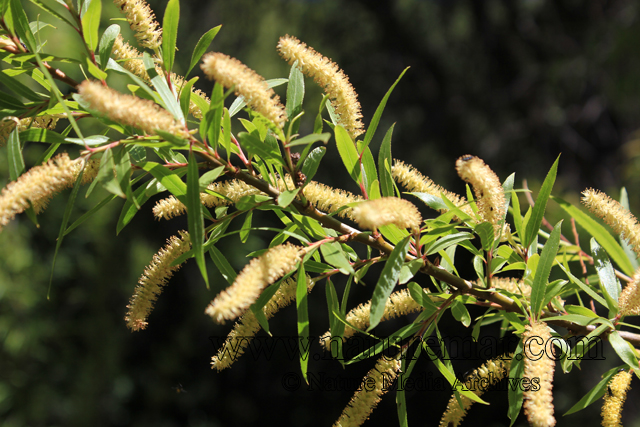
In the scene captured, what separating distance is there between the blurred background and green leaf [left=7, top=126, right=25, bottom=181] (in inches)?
24.8

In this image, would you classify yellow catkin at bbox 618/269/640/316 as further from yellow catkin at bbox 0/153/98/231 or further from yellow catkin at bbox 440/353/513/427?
yellow catkin at bbox 0/153/98/231

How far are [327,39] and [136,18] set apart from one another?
4128 millimetres

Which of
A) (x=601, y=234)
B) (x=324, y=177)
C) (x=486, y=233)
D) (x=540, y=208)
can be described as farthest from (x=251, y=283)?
(x=324, y=177)

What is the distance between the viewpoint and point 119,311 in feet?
8.95

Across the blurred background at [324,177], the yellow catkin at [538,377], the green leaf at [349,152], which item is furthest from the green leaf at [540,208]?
the blurred background at [324,177]

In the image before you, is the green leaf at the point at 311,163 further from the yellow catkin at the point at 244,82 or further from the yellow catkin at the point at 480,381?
the yellow catkin at the point at 480,381

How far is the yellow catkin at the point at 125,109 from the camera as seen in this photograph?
0.37 m

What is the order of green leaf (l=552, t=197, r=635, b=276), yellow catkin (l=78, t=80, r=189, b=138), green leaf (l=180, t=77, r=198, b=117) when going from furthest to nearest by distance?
green leaf (l=552, t=197, r=635, b=276), green leaf (l=180, t=77, r=198, b=117), yellow catkin (l=78, t=80, r=189, b=138)

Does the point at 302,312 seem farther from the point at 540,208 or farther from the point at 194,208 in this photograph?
the point at 540,208

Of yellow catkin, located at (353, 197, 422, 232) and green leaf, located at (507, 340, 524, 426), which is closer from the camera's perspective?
yellow catkin, located at (353, 197, 422, 232)

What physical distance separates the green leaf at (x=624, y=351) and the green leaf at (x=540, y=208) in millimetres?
165

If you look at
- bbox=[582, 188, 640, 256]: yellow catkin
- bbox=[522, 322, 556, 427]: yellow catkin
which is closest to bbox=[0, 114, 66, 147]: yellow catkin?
bbox=[522, 322, 556, 427]: yellow catkin

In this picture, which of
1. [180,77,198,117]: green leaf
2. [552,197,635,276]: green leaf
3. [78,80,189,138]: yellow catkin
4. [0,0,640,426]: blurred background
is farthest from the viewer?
[0,0,640,426]: blurred background

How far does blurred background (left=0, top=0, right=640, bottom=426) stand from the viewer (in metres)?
2.42
